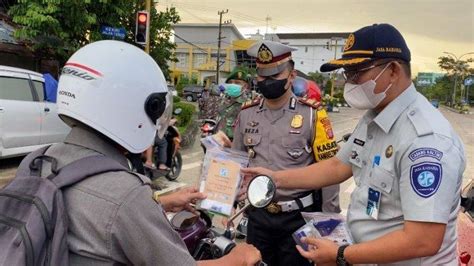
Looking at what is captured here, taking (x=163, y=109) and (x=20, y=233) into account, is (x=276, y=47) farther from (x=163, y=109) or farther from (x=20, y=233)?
(x=20, y=233)

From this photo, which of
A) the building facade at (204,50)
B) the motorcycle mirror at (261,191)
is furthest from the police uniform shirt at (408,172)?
the building facade at (204,50)

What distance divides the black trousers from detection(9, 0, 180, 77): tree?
33.9ft

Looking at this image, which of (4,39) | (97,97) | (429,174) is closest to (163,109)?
(97,97)

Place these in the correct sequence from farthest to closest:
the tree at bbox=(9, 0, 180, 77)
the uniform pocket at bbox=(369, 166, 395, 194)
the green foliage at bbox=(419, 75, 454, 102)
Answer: the green foliage at bbox=(419, 75, 454, 102) → the tree at bbox=(9, 0, 180, 77) → the uniform pocket at bbox=(369, 166, 395, 194)

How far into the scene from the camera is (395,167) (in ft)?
5.21

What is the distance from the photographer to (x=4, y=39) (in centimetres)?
1374

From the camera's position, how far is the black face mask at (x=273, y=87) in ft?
9.09

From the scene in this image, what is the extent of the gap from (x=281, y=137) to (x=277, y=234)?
57 centimetres

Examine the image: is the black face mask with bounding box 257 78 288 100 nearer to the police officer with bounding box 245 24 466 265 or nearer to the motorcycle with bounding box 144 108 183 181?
the police officer with bounding box 245 24 466 265

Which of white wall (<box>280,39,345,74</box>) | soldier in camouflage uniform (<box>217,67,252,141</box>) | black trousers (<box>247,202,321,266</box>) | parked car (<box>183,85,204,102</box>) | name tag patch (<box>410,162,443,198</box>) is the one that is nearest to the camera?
name tag patch (<box>410,162,443,198</box>)

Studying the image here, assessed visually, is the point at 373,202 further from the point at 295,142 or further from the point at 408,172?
the point at 295,142

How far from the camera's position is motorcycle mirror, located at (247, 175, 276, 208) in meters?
1.70

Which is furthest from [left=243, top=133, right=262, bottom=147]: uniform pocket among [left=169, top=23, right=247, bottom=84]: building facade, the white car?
[left=169, top=23, right=247, bottom=84]: building facade

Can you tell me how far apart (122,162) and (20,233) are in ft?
1.05
